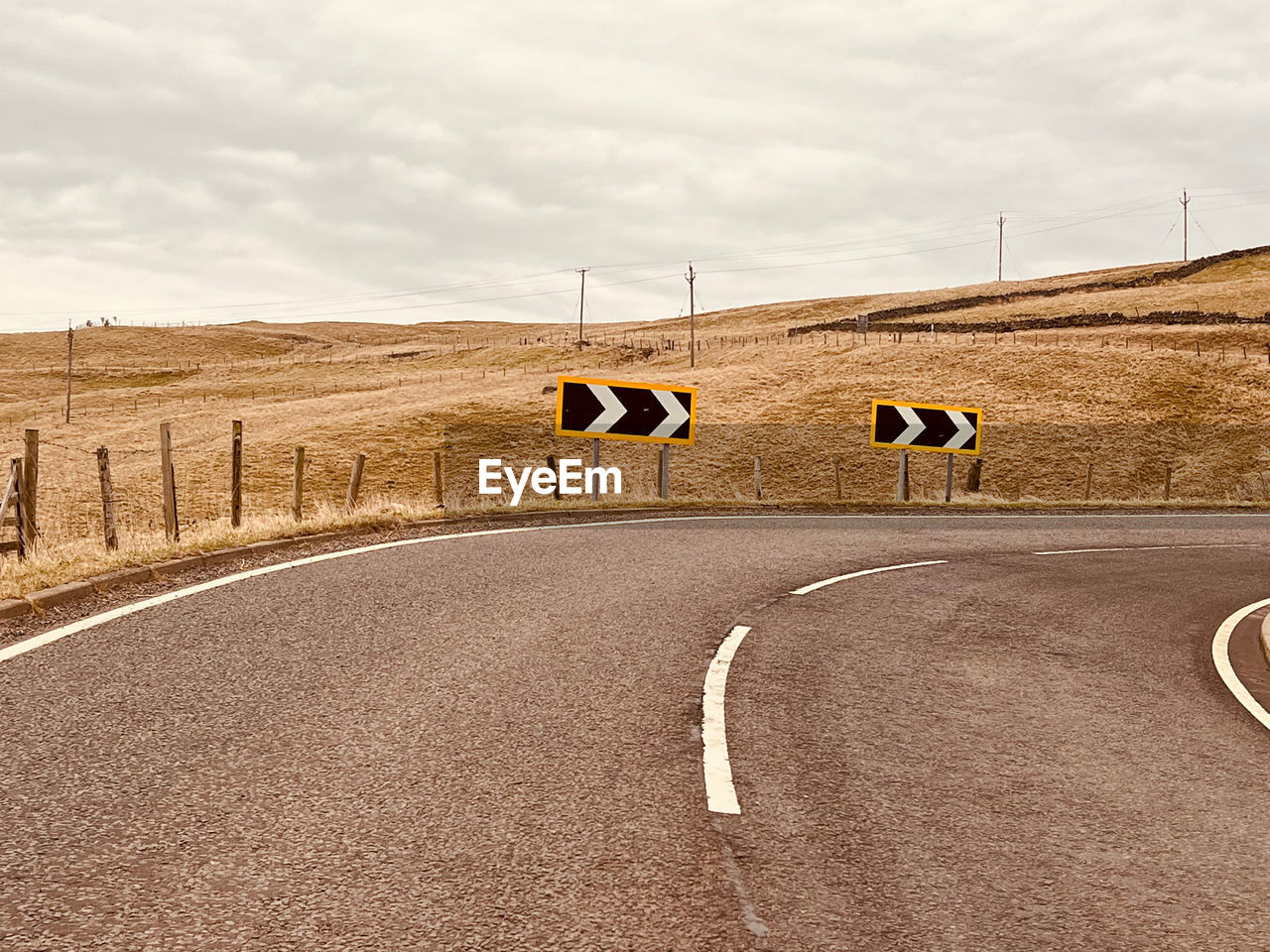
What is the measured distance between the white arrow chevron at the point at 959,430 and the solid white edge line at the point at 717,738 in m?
18.1

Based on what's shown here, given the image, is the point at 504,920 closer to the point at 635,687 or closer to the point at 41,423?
the point at 635,687

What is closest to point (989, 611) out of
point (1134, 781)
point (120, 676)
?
point (1134, 781)

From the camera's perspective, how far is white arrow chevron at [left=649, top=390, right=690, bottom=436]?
789 inches

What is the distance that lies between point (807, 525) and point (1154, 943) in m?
13.1

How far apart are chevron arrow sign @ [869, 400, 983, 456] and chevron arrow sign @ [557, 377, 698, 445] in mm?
4754

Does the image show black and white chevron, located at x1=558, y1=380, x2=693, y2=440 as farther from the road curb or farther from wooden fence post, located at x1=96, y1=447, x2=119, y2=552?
wooden fence post, located at x1=96, y1=447, x2=119, y2=552


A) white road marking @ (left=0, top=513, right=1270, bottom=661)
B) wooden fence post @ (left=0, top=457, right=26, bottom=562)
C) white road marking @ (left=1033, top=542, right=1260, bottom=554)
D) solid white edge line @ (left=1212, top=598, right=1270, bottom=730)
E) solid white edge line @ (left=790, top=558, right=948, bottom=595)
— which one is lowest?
solid white edge line @ (left=1212, top=598, right=1270, bottom=730)

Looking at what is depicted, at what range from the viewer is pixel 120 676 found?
5.77 meters

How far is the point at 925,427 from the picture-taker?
924 inches

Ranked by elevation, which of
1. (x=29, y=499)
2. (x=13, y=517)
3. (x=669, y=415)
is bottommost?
(x=13, y=517)

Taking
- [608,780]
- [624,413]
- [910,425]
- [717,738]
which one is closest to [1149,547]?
[910,425]

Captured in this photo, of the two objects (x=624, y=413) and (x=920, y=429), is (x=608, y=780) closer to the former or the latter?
(x=624, y=413)

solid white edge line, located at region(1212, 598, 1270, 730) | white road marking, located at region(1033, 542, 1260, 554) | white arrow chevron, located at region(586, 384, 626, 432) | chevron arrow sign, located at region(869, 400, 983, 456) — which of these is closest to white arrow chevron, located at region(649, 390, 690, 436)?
white arrow chevron, located at region(586, 384, 626, 432)

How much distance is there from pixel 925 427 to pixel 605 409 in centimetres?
826
